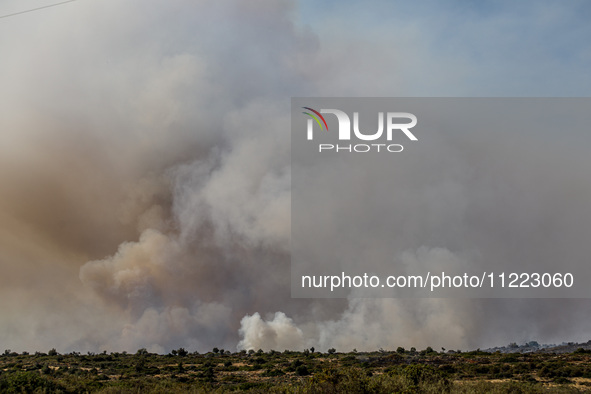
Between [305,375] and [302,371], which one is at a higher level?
[302,371]

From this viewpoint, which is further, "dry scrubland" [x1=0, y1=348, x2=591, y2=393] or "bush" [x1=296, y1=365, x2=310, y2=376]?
"bush" [x1=296, y1=365, x2=310, y2=376]

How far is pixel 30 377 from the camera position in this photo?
2445cm

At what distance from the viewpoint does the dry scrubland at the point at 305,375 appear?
21.8 meters

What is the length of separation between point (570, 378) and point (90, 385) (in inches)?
1604

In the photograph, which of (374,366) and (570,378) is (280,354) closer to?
(374,366)

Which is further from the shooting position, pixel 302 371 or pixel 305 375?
pixel 302 371

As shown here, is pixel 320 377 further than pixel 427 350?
No

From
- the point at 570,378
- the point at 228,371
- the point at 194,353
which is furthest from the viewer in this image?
the point at 194,353

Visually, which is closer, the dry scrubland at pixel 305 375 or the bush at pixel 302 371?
the dry scrubland at pixel 305 375

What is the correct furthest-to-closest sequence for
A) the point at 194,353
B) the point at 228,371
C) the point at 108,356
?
the point at 194,353 → the point at 108,356 → the point at 228,371

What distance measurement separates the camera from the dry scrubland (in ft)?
71.6

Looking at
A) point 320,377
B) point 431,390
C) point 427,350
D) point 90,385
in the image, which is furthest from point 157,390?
point 427,350

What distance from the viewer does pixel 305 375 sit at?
157 ft

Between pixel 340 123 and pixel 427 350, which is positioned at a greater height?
pixel 340 123
